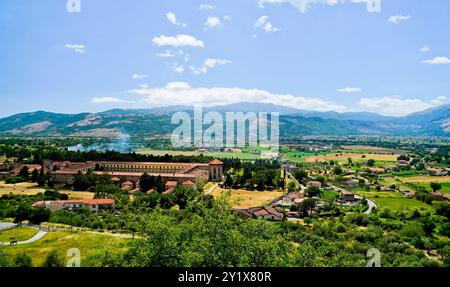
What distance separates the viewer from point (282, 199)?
2361 centimetres

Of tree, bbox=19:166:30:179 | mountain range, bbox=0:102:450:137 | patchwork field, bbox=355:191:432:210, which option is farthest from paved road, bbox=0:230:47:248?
mountain range, bbox=0:102:450:137

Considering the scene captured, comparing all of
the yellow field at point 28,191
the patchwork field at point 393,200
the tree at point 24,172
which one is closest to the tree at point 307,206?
the patchwork field at point 393,200

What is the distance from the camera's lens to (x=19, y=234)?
47.8ft

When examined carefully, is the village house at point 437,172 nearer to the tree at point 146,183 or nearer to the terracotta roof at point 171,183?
the terracotta roof at point 171,183

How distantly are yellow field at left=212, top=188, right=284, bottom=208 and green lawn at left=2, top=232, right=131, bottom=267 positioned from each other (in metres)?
9.32

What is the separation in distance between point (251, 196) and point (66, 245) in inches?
550

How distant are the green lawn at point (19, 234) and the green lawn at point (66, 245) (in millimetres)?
801

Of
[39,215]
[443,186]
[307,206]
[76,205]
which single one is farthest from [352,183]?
[39,215]

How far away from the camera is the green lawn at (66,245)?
1145 cm

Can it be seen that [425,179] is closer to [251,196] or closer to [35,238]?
[251,196]
